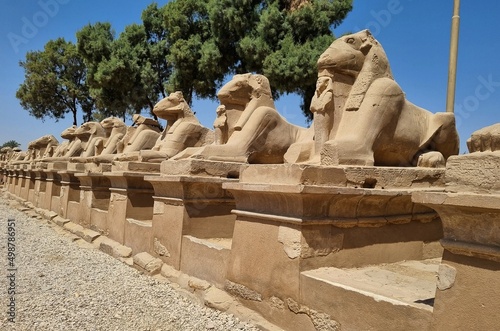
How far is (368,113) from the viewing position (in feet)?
12.6

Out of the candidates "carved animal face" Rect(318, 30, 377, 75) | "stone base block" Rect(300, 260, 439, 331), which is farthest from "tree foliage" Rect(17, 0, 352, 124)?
"stone base block" Rect(300, 260, 439, 331)

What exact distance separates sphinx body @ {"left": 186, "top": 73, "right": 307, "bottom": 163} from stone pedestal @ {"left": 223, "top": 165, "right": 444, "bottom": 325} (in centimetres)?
142

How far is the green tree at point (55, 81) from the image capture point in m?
23.3

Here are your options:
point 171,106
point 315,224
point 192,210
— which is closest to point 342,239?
point 315,224

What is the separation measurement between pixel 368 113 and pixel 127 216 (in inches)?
157

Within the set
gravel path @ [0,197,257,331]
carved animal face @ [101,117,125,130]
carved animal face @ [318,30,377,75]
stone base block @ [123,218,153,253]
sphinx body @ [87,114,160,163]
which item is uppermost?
carved animal face @ [318,30,377,75]

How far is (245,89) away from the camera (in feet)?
18.2

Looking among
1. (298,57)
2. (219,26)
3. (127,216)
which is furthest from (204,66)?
(127,216)

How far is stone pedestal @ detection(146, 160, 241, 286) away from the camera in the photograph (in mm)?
4641

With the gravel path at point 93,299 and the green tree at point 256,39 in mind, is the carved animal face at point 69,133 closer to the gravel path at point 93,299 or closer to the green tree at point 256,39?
the green tree at point 256,39

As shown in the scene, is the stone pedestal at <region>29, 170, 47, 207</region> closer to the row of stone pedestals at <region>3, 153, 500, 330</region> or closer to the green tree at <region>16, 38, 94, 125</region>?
the row of stone pedestals at <region>3, 153, 500, 330</region>

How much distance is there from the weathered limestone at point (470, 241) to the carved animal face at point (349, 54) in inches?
79.4

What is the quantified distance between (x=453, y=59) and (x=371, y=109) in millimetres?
4302

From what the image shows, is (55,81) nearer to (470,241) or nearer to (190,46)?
(190,46)
